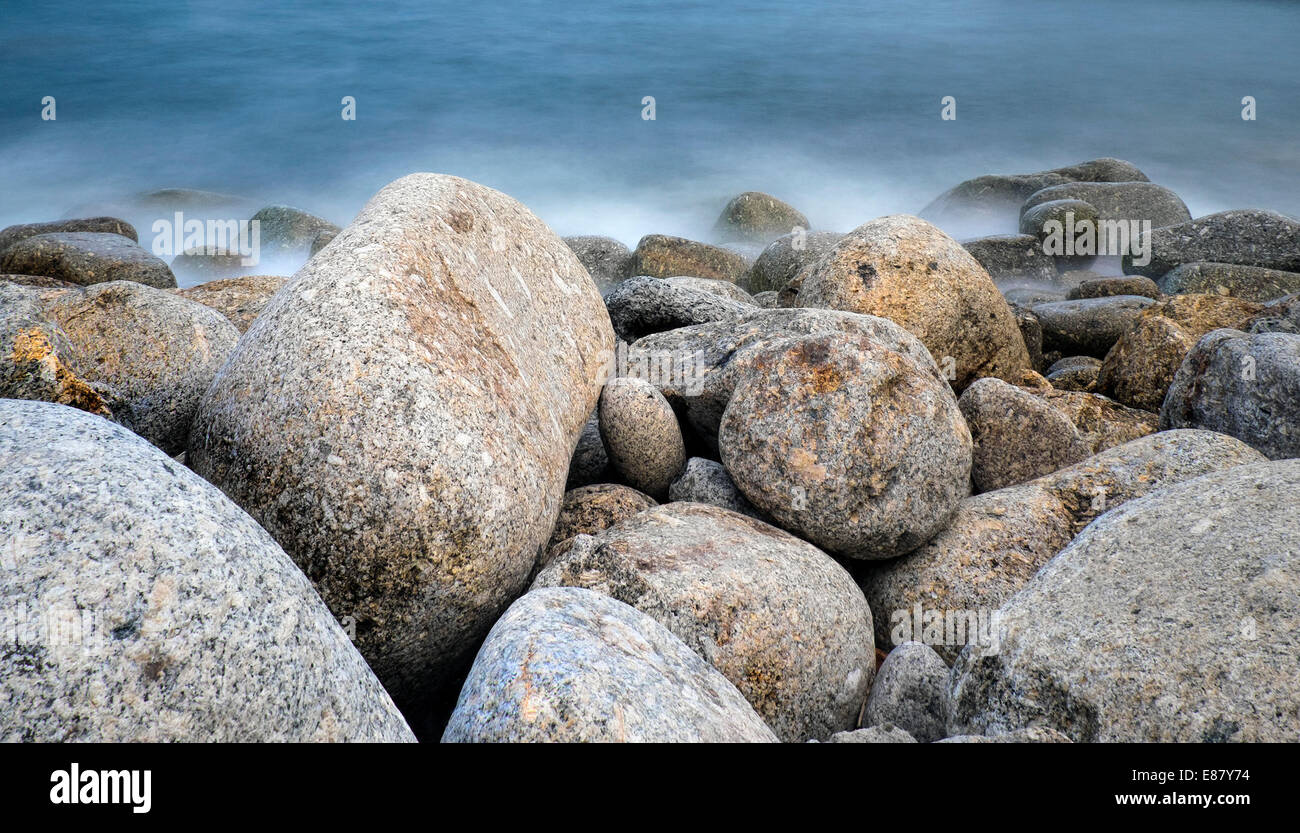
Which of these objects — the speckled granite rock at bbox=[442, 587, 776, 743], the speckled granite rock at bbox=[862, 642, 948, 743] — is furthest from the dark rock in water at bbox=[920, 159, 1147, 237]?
the speckled granite rock at bbox=[442, 587, 776, 743]

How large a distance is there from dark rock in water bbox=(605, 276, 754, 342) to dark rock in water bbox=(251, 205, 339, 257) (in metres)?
11.3

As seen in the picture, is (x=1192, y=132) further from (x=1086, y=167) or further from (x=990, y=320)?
(x=990, y=320)

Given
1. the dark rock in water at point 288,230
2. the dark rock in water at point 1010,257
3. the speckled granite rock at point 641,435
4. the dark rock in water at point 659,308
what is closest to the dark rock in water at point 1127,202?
the dark rock in water at point 1010,257

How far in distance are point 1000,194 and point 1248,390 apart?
1644 centimetres

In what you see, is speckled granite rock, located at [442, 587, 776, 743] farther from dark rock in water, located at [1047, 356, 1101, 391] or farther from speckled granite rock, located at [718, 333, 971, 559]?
dark rock in water, located at [1047, 356, 1101, 391]

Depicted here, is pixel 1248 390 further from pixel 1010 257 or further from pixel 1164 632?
pixel 1010 257

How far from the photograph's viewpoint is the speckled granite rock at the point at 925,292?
631cm

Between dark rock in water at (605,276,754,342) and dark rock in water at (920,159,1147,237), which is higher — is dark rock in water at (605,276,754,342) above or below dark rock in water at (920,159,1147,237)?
below

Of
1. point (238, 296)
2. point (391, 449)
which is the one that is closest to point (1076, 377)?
point (391, 449)

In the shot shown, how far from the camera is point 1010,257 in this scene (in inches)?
583

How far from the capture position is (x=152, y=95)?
28.0m

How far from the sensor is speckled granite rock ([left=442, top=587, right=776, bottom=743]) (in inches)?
87.1
